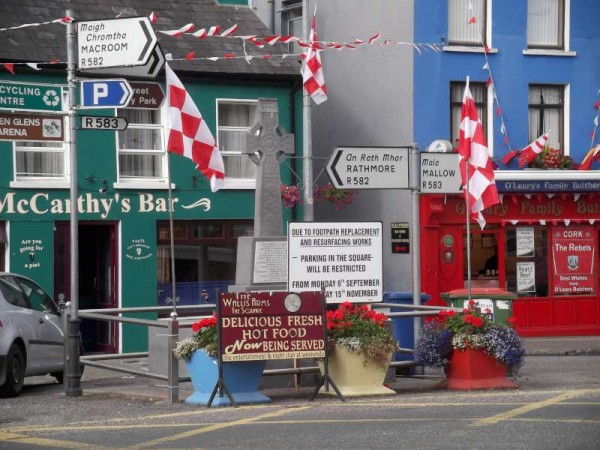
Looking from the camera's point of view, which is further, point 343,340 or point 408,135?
point 408,135

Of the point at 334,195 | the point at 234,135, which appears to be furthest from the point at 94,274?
the point at 334,195

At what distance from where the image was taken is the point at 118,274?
24.6 metres

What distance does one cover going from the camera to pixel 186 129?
15.9m

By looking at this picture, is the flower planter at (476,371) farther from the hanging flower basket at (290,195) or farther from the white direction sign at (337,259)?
the hanging flower basket at (290,195)

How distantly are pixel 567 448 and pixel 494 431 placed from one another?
1055 mm

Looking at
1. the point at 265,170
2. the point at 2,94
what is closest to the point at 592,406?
the point at 265,170

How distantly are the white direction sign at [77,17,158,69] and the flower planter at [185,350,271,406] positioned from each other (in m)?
3.51

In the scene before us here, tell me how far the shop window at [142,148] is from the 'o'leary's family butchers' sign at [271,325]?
451 inches

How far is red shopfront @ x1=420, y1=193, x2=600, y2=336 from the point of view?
27250mm

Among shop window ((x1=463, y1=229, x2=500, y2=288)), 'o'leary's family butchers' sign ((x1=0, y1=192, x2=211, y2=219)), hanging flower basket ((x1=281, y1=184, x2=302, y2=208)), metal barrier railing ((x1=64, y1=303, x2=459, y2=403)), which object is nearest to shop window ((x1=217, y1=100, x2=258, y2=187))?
hanging flower basket ((x1=281, y1=184, x2=302, y2=208))

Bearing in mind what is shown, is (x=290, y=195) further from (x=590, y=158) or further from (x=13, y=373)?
(x=13, y=373)

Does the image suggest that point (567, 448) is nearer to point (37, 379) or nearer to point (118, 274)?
point (37, 379)

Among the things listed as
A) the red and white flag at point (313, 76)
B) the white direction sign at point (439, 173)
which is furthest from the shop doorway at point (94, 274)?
the white direction sign at point (439, 173)

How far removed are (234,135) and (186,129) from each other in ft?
33.5
